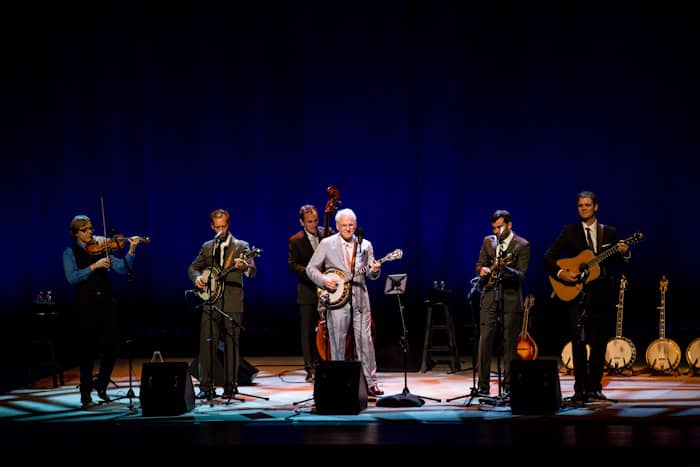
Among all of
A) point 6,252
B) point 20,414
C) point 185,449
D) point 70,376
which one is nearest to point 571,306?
point 185,449

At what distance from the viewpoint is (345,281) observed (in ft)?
24.8

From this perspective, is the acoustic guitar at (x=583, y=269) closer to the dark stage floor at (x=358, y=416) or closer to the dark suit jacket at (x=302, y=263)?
the dark stage floor at (x=358, y=416)

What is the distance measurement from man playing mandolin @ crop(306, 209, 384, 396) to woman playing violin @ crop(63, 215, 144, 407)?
1640mm

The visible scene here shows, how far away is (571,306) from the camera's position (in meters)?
7.60

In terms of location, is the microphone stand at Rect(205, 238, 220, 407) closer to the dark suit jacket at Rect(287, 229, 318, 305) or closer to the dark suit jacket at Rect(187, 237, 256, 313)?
the dark suit jacket at Rect(187, 237, 256, 313)

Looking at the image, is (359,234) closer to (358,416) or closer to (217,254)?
(358,416)

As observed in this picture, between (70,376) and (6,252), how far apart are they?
269 cm

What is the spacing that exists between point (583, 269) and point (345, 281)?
1989 millimetres

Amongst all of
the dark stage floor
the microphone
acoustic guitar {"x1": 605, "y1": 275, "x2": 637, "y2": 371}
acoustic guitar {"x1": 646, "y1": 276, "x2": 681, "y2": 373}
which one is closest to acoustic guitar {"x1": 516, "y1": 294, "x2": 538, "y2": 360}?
the dark stage floor

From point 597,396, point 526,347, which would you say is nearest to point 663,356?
point 526,347

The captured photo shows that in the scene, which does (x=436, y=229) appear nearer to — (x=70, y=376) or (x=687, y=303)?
(x=687, y=303)

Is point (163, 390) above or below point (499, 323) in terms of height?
below

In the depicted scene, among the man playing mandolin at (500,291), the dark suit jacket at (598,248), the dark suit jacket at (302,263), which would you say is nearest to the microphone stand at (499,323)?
the man playing mandolin at (500,291)

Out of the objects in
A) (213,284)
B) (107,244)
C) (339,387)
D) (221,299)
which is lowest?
(339,387)
